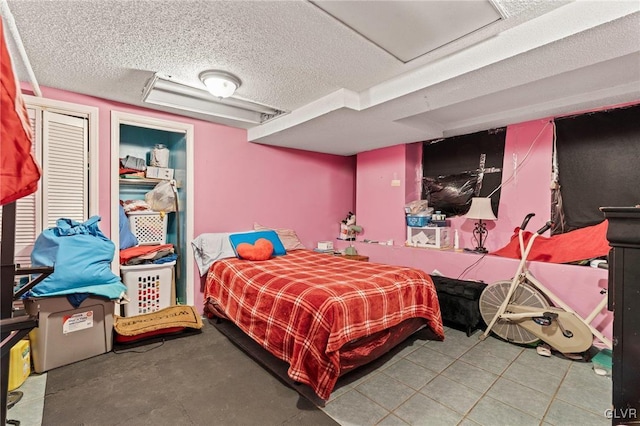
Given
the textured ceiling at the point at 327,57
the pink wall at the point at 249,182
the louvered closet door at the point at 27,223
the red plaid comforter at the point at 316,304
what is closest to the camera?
the textured ceiling at the point at 327,57

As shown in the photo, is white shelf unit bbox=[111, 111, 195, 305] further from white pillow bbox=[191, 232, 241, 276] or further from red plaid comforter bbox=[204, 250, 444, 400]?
red plaid comforter bbox=[204, 250, 444, 400]

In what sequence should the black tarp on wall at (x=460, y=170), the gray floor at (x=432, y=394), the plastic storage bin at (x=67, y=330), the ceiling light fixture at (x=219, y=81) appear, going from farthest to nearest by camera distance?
the black tarp on wall at (x=460, y=170) → the ceiling light fixture at (x=219, y=81) → the plastic storage bin at (x=67, y=330) → the gray floor at (x=432, y=394)

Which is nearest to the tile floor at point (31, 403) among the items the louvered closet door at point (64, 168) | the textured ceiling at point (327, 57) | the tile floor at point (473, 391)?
the louvered closet door at point (64, 168)

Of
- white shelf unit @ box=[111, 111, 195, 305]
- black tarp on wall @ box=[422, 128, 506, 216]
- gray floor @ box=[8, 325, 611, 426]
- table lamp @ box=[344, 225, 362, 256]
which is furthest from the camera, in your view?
table lamp @ box=[344, 225, 362, 256]

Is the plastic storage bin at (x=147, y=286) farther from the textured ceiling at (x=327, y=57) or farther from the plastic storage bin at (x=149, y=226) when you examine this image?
the textured ceiling at (x=327, y=57)

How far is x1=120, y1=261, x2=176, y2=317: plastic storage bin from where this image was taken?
2922 mm

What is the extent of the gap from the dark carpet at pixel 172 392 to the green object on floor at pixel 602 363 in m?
2.11

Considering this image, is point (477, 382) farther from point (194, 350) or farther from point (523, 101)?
point (523, 101)

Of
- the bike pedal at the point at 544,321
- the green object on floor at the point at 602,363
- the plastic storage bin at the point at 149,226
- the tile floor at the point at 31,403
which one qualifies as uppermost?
the plastic storage bin at the point at 149,226

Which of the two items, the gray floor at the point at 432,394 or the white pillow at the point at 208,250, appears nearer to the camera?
the gray floor at the point at 432,394

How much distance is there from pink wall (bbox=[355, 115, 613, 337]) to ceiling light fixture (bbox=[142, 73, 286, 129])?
1.91 metres

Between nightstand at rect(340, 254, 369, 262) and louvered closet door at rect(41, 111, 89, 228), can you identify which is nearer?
louvered closet door at rect(41, 111, 89, 228)

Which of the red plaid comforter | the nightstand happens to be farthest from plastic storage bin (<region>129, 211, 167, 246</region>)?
the nightstand

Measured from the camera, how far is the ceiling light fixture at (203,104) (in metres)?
2.61
